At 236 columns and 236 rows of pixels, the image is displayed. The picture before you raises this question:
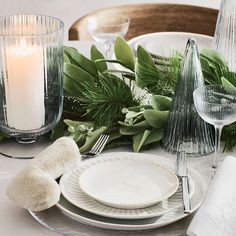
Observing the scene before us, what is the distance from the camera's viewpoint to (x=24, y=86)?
4.16 feet

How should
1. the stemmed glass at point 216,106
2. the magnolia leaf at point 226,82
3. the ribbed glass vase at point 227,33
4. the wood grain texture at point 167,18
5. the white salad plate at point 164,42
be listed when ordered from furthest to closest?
the wood grain texture at point 167,18, the white salad plate at point 164,42, the ribbed glass vase at point 227,33, the magnolia leaf at point 226,82, the stemmed glass at point 216,106

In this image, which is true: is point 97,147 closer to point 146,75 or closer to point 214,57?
point 146,75

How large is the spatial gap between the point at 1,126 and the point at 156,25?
3.85ft

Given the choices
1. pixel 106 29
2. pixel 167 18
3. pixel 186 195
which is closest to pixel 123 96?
pixel 186 195

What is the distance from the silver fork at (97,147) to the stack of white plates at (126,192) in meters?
0.02

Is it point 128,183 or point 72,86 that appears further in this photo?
point 72,86

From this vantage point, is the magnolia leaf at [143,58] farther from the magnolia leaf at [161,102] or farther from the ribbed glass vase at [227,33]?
the ribbed glass vase at [227,33]

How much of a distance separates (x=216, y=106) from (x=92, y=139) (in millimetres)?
250

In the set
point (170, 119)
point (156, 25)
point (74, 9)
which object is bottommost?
point (74, 9)

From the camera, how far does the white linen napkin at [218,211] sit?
3.20 feet

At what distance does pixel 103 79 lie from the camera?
1383mm

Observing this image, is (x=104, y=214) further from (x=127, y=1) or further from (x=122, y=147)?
(x=127, y=1)

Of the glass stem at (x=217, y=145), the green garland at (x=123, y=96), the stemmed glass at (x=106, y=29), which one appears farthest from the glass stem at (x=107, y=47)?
the glass stem at (x=217, y=145)

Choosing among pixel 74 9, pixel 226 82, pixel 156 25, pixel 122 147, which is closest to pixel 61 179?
pixel 122 147
